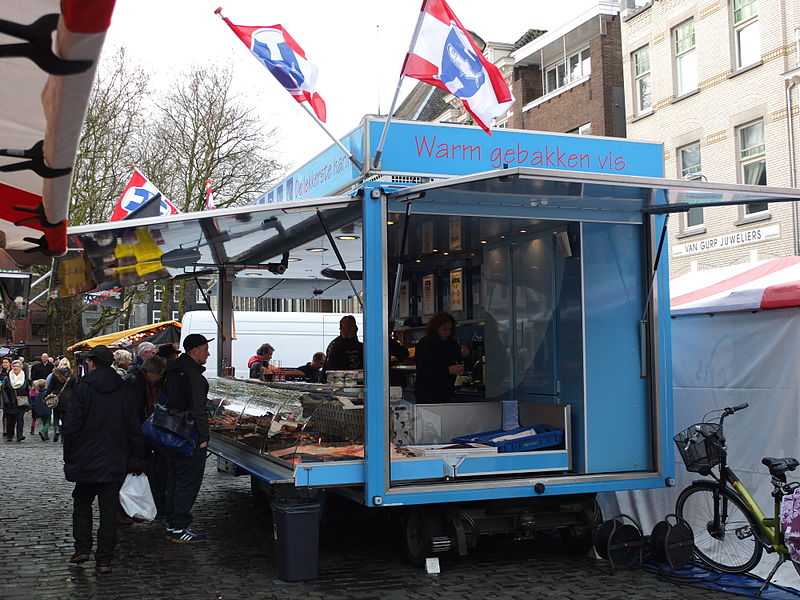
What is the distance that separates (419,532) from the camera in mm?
7867

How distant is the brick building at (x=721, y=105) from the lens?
20.0 m

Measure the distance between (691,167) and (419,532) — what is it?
17314 mm

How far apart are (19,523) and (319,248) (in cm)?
423

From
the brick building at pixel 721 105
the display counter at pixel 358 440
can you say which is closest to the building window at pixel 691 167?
the brick building at pixel 721 105

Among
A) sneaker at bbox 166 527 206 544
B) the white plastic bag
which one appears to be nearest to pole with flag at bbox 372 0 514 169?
the white plastic bag

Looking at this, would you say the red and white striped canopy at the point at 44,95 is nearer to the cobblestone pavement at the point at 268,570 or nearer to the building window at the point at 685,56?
the cobblestone pavement at the point at 268,570

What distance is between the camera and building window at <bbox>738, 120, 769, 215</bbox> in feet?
68.2

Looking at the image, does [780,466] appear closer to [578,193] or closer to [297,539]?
[578,193]

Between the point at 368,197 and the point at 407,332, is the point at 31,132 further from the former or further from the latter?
the point at 407,332

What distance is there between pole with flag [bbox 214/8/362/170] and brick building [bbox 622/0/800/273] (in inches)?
462

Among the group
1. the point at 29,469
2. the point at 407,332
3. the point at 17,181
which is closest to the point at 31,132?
the point at 17,181

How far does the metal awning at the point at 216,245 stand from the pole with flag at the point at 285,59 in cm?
97

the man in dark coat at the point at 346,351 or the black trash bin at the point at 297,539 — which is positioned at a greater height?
the man in dark coat at the point at 346,351

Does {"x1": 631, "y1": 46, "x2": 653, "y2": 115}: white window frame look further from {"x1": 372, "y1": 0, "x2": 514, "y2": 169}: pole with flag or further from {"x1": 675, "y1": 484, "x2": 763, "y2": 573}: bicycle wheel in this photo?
{"x1": 675, "y1": 484, "x2": 763, "y2": 573}: bicycle wheel
